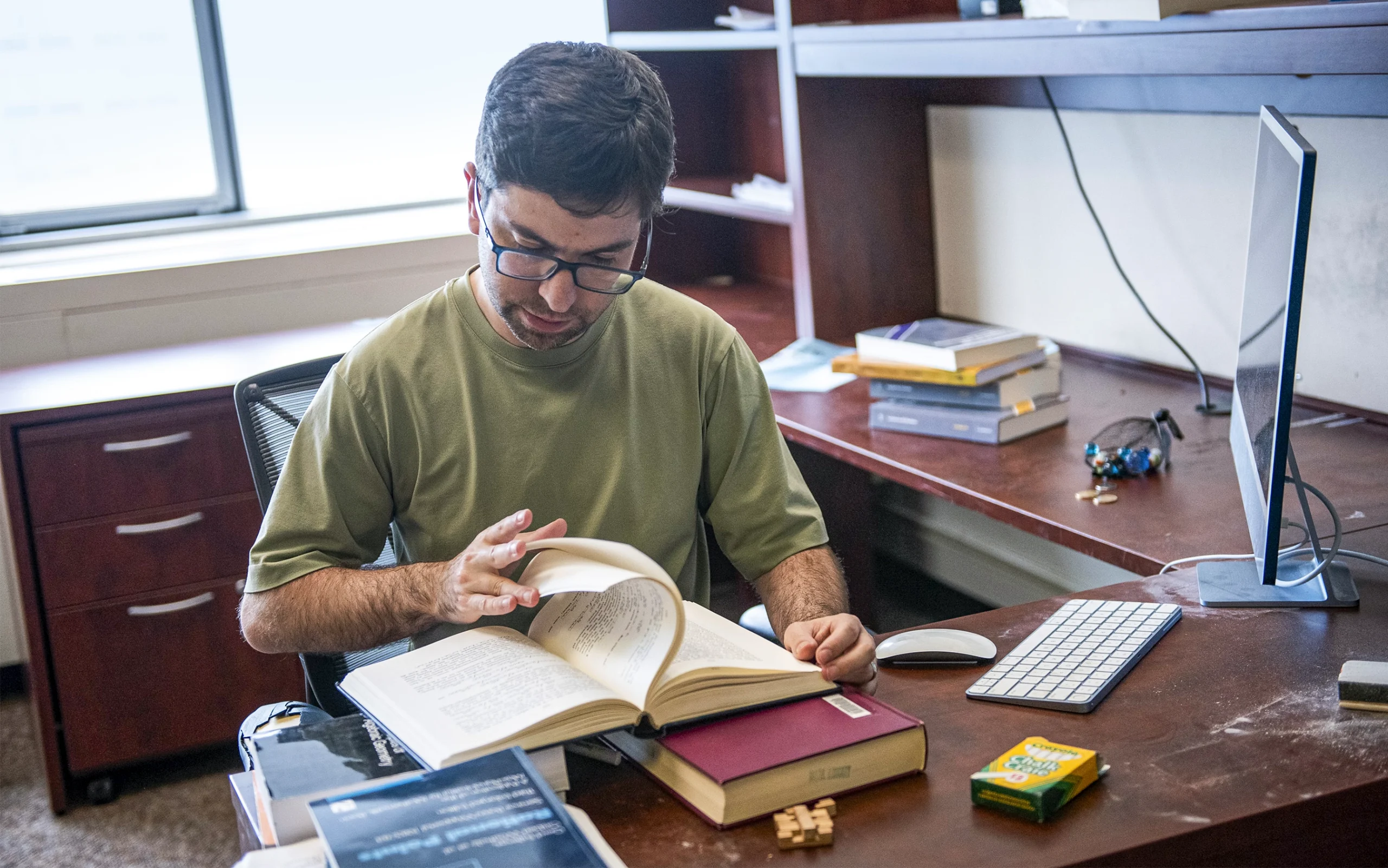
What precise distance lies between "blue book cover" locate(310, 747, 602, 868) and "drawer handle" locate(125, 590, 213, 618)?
1777mm

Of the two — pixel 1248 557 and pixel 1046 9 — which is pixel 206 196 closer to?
pixel 1046 9

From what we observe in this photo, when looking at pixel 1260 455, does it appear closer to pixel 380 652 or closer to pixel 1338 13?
pixel 1338 13

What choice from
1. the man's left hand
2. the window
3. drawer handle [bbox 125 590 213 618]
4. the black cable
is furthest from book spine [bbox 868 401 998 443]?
the window

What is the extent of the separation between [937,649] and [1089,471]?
70 centimetres

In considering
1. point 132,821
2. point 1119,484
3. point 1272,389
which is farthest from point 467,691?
point 132,821

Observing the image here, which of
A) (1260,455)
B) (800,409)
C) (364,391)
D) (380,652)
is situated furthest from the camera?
(800,409)

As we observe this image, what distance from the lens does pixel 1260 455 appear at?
132 cm

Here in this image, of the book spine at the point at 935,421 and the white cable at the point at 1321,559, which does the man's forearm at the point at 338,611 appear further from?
the book spine at the point at 935,421

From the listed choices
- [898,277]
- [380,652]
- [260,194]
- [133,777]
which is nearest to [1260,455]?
[380,652]

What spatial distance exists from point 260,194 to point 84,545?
1315mm

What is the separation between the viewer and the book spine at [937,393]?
2100mm

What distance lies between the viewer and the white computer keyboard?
3.88 feet

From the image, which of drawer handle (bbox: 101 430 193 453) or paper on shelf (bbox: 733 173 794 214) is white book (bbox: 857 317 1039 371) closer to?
paper on shelf (bbox: 733 173 794 214)

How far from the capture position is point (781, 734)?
1061mm
